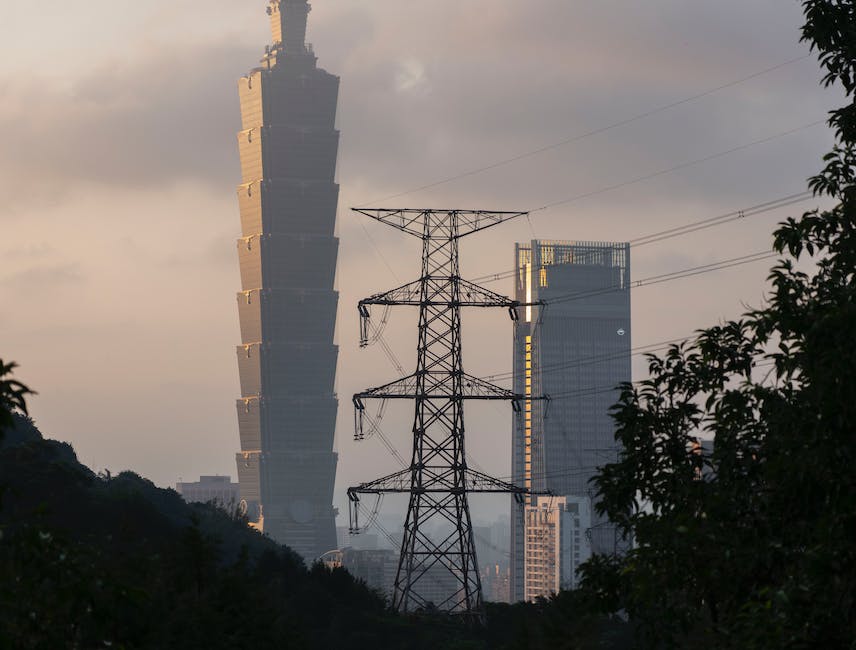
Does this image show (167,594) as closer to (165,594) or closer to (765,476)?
(165,594)

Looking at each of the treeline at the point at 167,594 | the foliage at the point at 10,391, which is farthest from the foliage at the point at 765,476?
the foliage at the point at 10,391

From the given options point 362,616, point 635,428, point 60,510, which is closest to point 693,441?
point 635,428

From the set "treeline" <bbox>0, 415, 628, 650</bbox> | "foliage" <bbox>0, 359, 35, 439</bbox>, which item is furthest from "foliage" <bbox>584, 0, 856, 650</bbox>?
"foliage" <bbox>0, 359, 35, 439</bbox>

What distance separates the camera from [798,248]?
27984 mm

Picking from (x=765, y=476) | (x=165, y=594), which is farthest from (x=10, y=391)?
(x=165, y=594)

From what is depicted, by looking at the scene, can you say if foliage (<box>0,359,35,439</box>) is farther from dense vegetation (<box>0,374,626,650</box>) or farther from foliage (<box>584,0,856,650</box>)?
foliage (<box>584,0,856,650</box>)

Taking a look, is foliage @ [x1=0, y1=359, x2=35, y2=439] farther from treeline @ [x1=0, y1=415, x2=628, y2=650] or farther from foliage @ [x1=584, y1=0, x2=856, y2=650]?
foliage @ [x1=584, y1=0, x2=856, y2=650]

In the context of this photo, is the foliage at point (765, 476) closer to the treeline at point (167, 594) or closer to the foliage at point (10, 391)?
the treeline at point (167, 594)

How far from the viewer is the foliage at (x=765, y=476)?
22.6 metres

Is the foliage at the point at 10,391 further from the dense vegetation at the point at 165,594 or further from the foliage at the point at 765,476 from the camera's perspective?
the foliage at the point at 765,476

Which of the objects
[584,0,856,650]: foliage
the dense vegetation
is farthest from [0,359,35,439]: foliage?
[584,0,856,650]: foliage

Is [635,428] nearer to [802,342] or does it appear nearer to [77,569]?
[802,342]

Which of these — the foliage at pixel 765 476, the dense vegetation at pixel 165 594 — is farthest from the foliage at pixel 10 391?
the foliage at pixel 765 476

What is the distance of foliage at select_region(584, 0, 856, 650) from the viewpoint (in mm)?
22594
